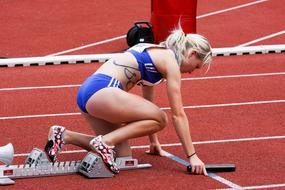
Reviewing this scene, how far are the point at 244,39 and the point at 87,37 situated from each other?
261 cm

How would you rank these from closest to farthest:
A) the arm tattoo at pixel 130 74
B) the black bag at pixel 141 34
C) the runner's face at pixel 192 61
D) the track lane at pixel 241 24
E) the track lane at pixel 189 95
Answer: the runner's face at pixel 192 61
the arm tattoo at pixel 130 74
the track lane at pixel 189 95
the black bag at pixel 141 34
the track lane at pixel 241 24

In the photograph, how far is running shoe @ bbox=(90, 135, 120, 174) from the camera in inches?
279

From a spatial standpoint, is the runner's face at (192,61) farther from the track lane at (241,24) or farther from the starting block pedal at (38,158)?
the track lane at (241,24)

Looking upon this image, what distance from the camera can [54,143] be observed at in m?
7.36

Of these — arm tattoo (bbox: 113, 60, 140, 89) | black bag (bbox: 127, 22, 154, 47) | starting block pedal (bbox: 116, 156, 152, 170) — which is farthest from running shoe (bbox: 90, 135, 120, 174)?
black bag (bbox: 127, 22, 154, 47)

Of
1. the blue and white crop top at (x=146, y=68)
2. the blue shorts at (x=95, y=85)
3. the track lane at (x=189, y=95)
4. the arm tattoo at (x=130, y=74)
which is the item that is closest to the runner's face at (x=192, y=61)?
the blue and white crop top at (x=146, y=68)

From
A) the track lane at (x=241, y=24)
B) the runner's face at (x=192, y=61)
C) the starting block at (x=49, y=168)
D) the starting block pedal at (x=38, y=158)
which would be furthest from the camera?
the track lane at (x=241, y=24)

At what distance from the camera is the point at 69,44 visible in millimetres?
14234

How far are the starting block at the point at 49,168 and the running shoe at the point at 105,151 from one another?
0.11 ft

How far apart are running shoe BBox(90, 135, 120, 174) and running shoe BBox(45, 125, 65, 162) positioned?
33 centimetres

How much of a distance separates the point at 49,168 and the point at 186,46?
1.51m

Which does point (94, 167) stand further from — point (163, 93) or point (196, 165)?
point (163, 93)

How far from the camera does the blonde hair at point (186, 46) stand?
7312 millimetres

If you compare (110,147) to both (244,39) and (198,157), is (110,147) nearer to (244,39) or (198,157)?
(198,157)
